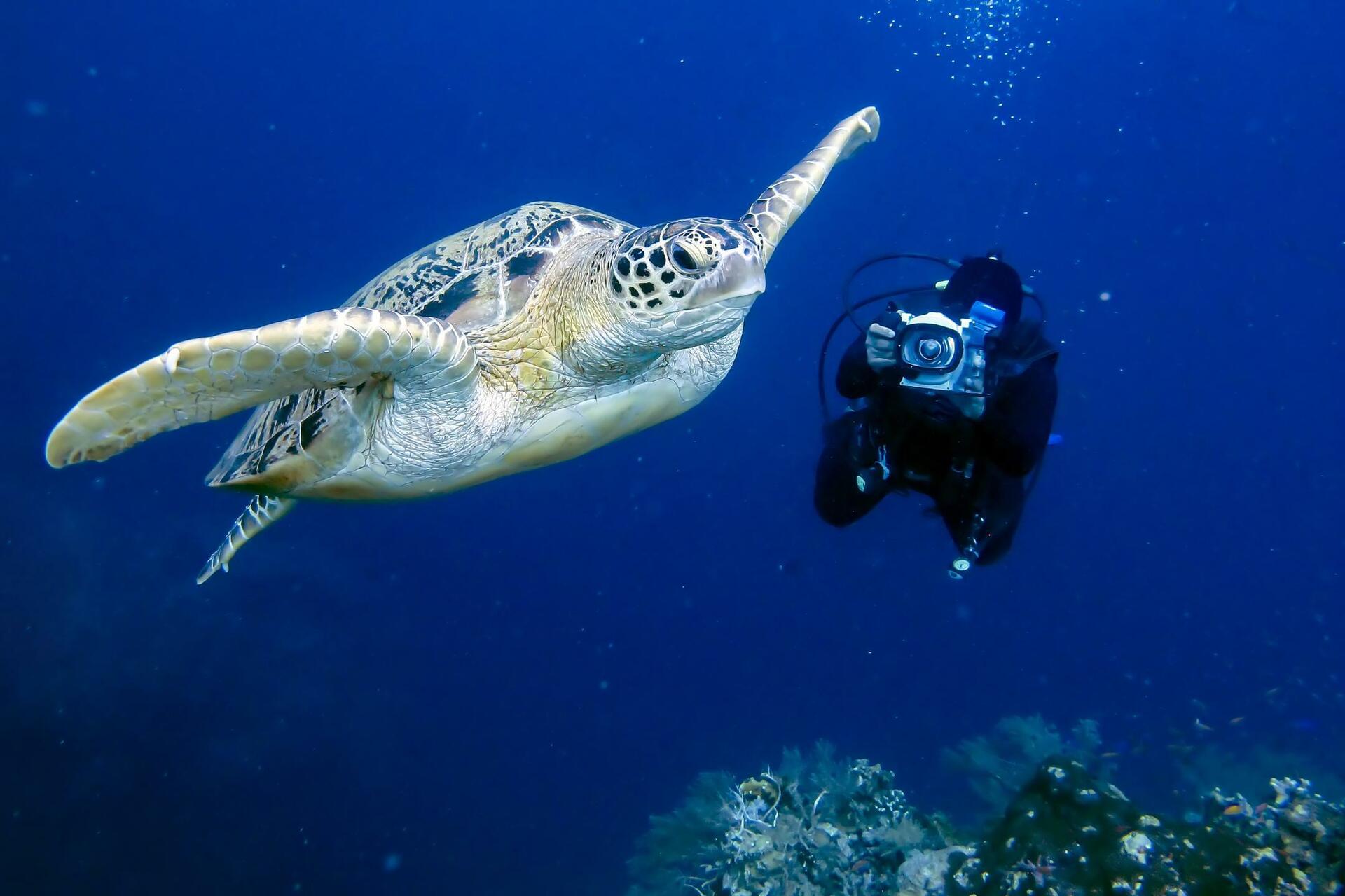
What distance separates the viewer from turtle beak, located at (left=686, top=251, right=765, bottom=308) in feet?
7.23

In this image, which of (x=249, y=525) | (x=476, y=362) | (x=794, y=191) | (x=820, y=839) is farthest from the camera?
(x=249, y=525)

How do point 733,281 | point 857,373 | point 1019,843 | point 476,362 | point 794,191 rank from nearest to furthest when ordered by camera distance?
point 733,281, point 476,362, point 1019,843, point 857,373, point 794,191

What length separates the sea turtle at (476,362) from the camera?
2057 millimetres

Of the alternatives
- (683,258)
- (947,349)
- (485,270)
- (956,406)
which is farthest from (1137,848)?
(485,270)

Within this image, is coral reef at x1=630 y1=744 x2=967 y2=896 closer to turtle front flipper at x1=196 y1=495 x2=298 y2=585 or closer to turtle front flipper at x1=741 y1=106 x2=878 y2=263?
turtle front flipper at x1=741 y1=106 x2=878 y2=263

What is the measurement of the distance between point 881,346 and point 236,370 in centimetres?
235

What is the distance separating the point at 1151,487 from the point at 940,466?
26940mm

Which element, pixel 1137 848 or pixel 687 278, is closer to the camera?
pixel 687 278

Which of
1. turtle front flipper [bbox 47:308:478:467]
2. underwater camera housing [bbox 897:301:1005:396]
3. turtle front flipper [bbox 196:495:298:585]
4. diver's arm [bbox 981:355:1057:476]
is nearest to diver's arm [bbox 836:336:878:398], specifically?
underwater camera housing [bbox 897:301:1005:396]

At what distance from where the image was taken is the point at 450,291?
3.11m

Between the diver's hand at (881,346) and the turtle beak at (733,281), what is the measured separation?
0.95 meters

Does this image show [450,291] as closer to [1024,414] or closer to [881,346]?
[881,346]

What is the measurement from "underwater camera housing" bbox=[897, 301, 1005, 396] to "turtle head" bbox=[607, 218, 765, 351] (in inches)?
33.9

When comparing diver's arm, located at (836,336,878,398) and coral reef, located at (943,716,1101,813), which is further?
coral reef, located at (943,716,1101,813)
